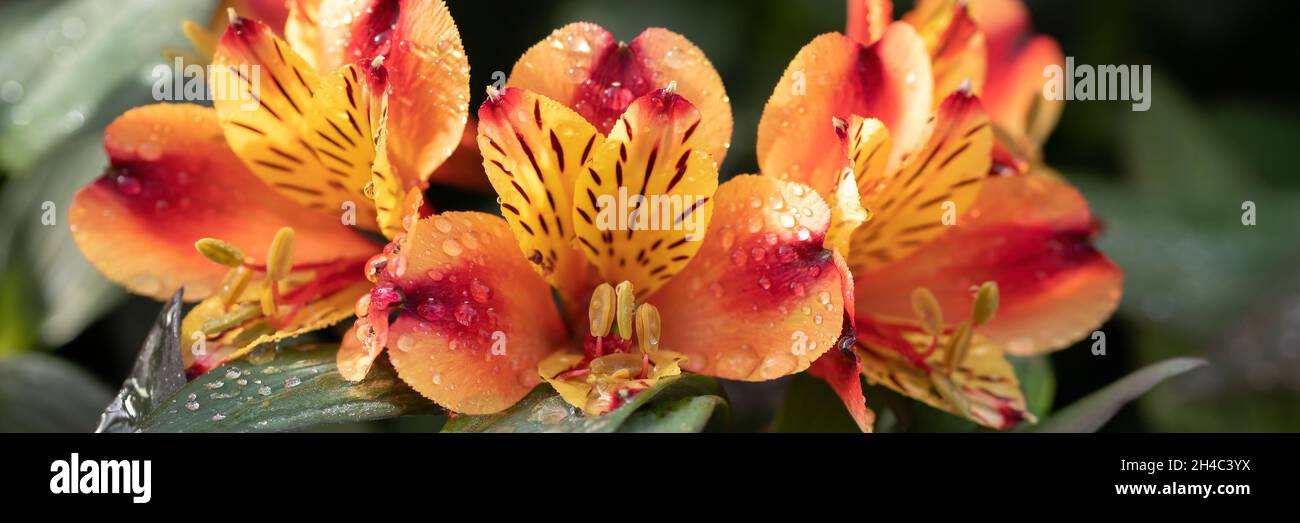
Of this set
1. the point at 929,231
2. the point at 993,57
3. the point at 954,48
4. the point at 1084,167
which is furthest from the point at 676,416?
the point at 1084,167

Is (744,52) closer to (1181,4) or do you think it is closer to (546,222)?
(1181,4)

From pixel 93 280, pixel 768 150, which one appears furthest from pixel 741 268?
pixel 93 280

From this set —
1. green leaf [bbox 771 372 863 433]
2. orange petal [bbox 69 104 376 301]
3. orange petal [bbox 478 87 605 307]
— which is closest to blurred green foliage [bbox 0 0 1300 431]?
green leaf [bbox 771 372 863 433]

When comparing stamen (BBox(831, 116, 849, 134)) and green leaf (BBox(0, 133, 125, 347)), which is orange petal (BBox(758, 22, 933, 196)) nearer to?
stamen (BBox(831, 116, 849, 134))

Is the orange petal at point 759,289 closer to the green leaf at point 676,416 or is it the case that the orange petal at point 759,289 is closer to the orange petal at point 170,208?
the green leaf at point 676,416

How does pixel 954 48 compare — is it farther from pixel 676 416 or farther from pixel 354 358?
pixel 354 358

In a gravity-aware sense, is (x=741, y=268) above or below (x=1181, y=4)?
below

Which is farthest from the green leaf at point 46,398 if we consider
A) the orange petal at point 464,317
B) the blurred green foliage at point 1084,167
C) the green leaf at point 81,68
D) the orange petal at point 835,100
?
the orange petal at point 835,100
